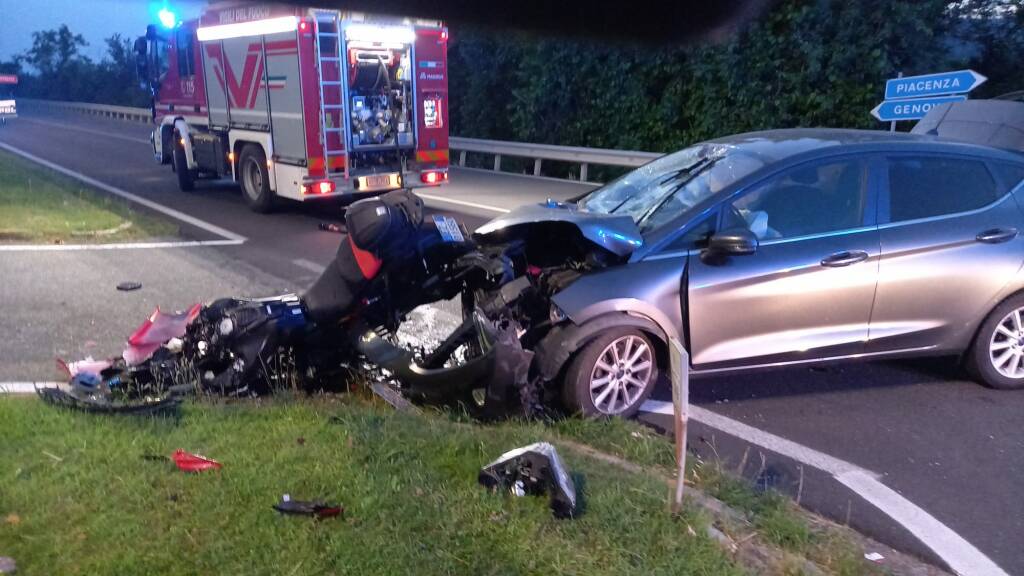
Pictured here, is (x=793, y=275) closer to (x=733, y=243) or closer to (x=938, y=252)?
(x=733, y=243)

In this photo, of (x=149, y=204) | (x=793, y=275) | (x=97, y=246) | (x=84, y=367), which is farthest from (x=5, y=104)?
(x=793, y=275)

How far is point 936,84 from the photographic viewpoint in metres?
10.8

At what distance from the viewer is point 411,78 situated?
13570 millimetres

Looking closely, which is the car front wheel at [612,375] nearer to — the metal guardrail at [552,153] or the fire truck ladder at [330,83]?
the fire truck ladder at [330,83]

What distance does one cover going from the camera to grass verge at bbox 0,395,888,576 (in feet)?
10.8

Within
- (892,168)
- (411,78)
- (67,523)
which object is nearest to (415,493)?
(67,523)

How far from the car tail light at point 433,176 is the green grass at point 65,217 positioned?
379 centimetres


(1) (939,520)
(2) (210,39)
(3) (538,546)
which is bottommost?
(1) (939,520)

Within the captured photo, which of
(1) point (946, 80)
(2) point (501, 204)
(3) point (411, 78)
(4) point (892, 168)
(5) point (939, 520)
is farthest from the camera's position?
(2) point (501, 204)

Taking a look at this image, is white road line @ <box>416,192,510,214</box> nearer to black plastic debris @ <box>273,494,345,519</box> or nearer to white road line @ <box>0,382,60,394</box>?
white road line @ <box>0,382,60,394</box>

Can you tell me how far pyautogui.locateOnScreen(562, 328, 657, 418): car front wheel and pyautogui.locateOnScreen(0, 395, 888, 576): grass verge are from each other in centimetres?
46

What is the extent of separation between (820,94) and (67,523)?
1497 centimetres

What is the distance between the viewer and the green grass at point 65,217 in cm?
1077

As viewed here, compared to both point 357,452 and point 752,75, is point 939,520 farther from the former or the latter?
point 752,75
